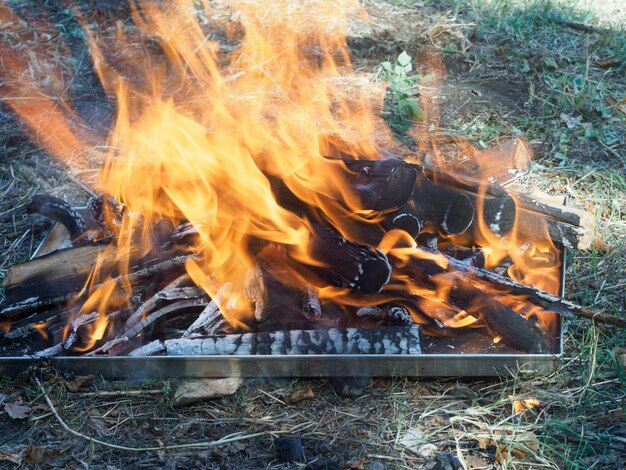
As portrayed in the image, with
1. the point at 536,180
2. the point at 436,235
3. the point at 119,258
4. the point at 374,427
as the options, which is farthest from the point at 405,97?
the point at 374,427

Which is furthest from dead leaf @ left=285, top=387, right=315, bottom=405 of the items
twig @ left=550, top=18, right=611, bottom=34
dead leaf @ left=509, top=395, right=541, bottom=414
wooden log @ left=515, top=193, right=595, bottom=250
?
twig @ left=550, top=18, right=611, bottom=34

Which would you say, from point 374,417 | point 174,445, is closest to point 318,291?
point 374,417

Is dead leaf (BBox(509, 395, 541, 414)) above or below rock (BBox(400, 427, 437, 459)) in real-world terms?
below

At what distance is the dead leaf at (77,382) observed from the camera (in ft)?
9.71

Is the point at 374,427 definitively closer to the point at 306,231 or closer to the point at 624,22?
the point at 306,231

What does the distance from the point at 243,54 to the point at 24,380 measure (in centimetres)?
408

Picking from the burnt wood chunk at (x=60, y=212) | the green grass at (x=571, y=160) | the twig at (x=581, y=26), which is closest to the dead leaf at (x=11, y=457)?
the burnt wood chunk at (x=60, y=212)

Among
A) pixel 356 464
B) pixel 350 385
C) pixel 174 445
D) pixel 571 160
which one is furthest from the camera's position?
pixel 571 160

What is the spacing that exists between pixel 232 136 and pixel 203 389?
57.2 inches

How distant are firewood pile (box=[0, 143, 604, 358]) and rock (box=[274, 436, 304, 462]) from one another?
0.43 m

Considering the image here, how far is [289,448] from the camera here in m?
2.60

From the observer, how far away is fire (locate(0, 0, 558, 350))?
3.23m

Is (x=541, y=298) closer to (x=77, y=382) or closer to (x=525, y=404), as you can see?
(x=525, y=404)

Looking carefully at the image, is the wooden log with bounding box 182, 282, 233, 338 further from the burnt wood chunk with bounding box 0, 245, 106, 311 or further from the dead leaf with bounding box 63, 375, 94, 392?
the burnt wood chunk with bounding box 0, 245, 106, 311
